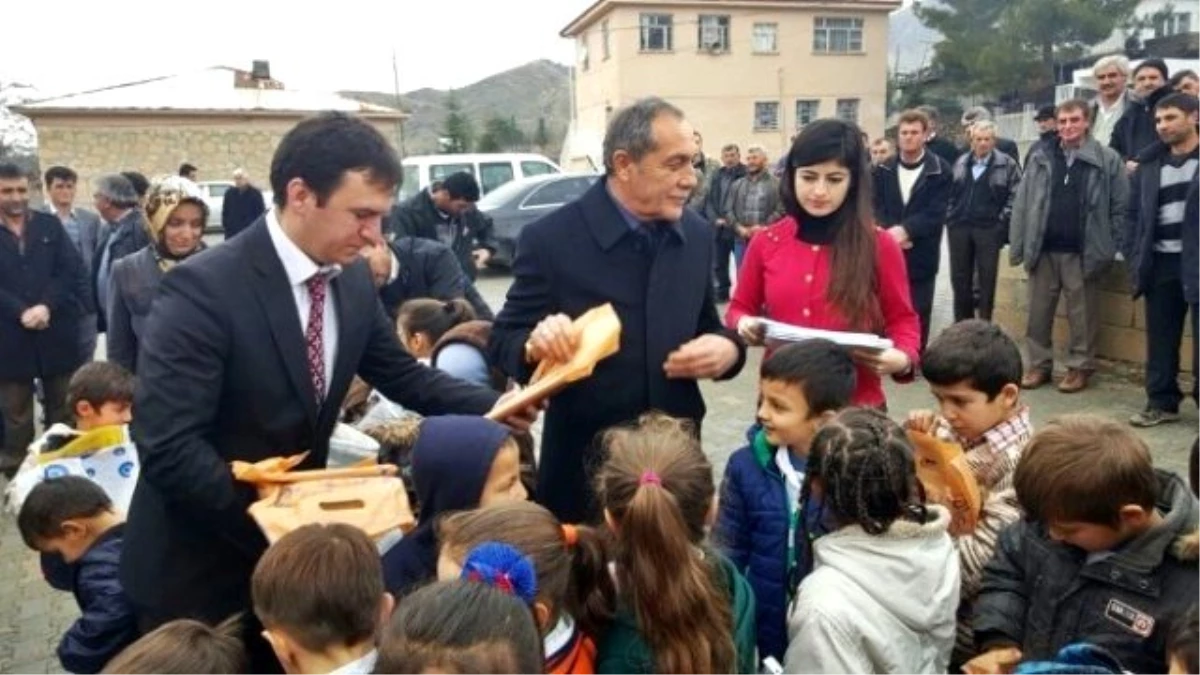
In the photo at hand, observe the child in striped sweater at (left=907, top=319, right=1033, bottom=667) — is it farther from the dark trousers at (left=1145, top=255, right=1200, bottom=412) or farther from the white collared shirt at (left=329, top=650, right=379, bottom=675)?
the dark trousers at (left=1145, top=255, right=1200, bottom=412)

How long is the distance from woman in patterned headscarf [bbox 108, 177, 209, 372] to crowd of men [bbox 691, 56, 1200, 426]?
498cm

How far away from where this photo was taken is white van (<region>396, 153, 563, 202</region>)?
60.1ft

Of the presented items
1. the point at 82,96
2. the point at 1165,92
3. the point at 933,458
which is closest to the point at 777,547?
the point at 933,458

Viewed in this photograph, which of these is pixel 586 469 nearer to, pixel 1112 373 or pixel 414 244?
pixel 414 244

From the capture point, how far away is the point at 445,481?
7.75 feet

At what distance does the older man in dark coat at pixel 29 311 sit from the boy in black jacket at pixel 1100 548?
5.63 meters

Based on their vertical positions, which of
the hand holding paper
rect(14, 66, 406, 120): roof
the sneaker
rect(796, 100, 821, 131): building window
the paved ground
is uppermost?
rect(14, 66, 406, 120): roof

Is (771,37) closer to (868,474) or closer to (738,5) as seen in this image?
(738,5)

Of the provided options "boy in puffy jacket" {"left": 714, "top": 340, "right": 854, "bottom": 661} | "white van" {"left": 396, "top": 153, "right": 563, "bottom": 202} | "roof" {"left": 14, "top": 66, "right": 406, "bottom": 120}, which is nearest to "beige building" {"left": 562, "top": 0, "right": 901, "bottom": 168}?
"roof" {"left": 14, "top": 66, "right": 406, "bottom": 120}

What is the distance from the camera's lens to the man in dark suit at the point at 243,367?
7.12 ft

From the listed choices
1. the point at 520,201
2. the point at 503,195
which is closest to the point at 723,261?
the point at 520,201

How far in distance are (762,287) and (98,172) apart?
29993 mm

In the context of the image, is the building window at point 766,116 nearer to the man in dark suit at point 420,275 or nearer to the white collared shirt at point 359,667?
the man in dark suit at point 420,275

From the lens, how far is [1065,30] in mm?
36656
